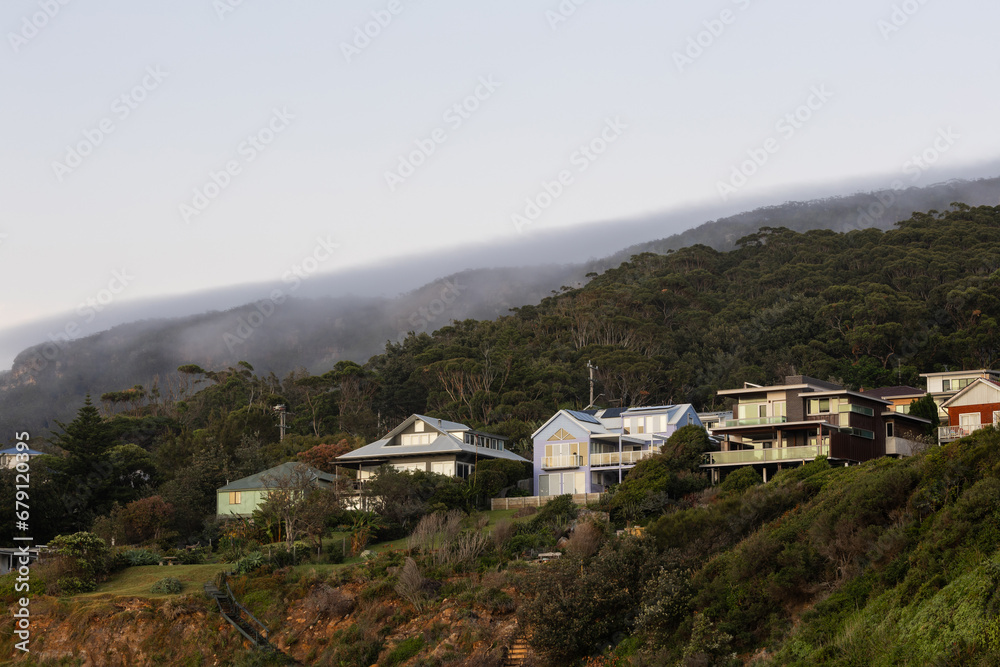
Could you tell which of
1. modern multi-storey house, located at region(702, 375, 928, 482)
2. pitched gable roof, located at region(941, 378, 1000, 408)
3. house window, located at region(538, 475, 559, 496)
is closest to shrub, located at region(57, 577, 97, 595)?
house window, located at region(538, 475, 559, 496)

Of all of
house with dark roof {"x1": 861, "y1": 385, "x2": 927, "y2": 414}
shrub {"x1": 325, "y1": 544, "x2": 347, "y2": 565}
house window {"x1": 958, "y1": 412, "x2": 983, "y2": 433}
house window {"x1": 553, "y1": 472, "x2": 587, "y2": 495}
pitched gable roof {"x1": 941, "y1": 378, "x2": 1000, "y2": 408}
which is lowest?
shrub {"x1": 325, "y1": 544, "x2": 347, "y2": 565}

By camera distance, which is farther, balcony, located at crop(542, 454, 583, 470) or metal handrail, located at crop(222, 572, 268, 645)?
balcony, located at crop(542, 454, 583, 470)

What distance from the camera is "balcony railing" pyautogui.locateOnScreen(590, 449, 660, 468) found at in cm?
5303

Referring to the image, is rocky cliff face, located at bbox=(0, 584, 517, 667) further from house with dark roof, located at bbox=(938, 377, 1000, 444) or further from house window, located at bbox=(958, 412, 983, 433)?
house window, located at bbox=(958, 412, 983, 433)

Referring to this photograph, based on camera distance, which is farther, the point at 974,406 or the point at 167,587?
the point at 974,406

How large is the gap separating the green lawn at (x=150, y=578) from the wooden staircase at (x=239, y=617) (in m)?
0.94

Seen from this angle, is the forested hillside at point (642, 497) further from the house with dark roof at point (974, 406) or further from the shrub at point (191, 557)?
the house with dark roof at point (974, 406)

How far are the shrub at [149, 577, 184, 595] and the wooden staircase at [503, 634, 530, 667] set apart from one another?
1455cm

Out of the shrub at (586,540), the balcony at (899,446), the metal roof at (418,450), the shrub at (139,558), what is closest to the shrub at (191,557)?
the shrub at (139,558)

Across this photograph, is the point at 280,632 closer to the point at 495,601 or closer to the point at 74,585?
the point at 495,601

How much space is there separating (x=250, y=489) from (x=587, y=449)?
1839 centimetres

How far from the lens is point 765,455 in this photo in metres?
46.8

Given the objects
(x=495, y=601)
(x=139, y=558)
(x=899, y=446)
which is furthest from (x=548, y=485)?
(x=495, y=601)

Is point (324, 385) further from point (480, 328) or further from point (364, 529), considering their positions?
point (364, 529)
